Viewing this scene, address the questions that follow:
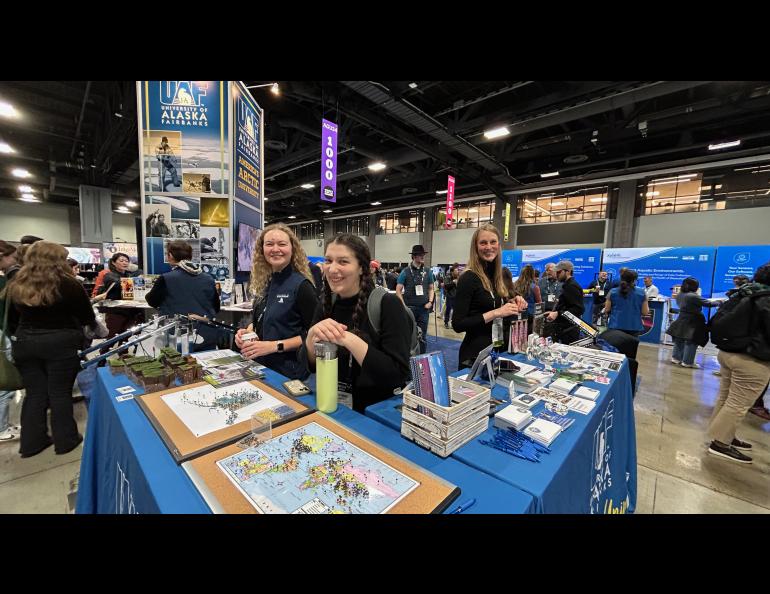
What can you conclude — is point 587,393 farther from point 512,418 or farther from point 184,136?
point 184,136

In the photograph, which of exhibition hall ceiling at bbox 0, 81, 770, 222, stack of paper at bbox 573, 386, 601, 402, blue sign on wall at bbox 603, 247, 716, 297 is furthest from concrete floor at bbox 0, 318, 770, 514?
blue sign on wall at bbox 603, 247, 716, 297

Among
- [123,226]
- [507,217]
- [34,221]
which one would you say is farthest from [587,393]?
[123,226]

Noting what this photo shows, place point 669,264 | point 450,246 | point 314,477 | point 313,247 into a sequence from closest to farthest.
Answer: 1. point 314,477
2. point 669,264
3. point 450,246
4. point 313,247

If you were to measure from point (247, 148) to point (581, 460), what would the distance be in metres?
5.20

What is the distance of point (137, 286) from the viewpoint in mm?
4219

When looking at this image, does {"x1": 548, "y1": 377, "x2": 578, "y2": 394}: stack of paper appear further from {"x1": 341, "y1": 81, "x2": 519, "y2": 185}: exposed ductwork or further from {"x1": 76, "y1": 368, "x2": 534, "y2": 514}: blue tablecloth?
{"x1": 341, "y1": 81, "x2": 519, "y2": 185}: exposed ductwork

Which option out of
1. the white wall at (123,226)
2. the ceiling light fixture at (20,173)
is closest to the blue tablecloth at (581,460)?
the ceiling light fixture at (20,173)

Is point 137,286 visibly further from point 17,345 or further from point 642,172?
point 642,172

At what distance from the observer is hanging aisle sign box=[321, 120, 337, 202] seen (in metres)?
5.27

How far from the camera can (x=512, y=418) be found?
3.59ft

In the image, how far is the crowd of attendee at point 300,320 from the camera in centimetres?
130
